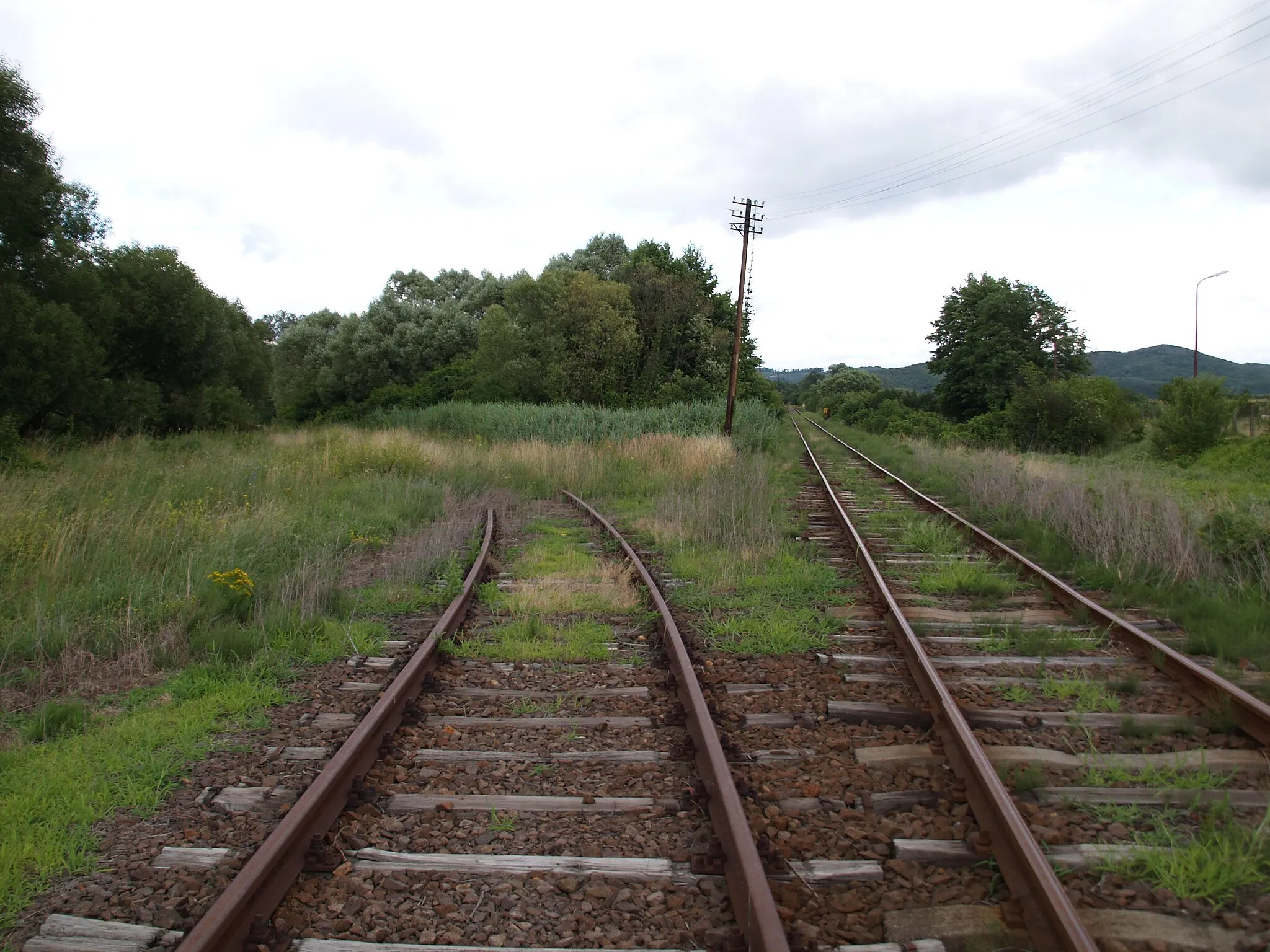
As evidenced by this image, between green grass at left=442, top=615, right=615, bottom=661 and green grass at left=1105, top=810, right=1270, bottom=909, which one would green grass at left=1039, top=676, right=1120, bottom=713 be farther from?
green grass at left=442, top=615, right=615, bottom=661

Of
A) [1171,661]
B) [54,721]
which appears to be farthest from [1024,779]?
[54,721]

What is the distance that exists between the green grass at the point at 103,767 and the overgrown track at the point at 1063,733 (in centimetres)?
319

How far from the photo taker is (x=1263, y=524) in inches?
301

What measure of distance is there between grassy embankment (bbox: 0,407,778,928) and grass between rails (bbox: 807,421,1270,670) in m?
5.74

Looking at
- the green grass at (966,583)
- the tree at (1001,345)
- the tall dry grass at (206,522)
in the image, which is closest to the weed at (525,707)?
the tall dry grass at (206,522)

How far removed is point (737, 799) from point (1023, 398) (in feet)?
114

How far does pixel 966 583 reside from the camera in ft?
25.2

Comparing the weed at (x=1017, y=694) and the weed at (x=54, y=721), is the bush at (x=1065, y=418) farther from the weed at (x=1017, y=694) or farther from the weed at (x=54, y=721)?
the weed at (x=54, y=721)

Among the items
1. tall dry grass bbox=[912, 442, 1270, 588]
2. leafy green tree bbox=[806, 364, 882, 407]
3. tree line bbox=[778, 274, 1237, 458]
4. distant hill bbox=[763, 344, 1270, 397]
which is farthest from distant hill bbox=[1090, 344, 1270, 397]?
tall dry grass bbox=[912, 442, 1270, 588]

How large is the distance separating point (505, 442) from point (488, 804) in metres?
18.5

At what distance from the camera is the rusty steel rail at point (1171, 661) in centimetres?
413

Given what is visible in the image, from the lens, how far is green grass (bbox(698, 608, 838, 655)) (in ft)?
19.0

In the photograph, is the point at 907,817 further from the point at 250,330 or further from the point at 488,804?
the point at 250,330

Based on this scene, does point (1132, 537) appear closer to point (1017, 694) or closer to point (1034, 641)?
point (1034, 641)
